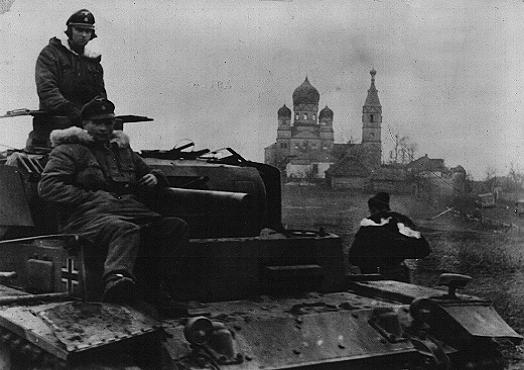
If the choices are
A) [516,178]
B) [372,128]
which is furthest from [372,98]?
[516,178]

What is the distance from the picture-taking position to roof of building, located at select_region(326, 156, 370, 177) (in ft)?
66.2

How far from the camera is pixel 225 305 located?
20.3ft

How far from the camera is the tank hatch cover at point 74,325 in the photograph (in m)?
4.63

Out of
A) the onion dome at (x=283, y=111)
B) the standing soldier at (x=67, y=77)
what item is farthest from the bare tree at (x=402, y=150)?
the standing soldier at (x=67, y=77)

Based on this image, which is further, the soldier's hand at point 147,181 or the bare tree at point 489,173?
the bare tree at point 489,173

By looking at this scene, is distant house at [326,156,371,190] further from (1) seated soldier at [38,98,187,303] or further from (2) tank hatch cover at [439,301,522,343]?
(1) seated soldier at [38,98,187,303]

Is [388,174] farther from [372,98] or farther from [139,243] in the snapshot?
[139,243]

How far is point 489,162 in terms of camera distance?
13.6 meters

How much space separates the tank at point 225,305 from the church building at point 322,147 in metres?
7.94

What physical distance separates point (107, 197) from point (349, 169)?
1524 cm

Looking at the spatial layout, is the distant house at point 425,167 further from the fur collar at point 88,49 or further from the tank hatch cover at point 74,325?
the tank hatch cover at point 74,325

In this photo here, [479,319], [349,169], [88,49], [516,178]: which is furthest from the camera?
[349,169]

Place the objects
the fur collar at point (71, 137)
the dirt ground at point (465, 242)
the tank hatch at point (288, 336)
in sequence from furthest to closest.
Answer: the dirt ground at point (465, 242), the fur collar at point (71, 137), the tank hatch at point (288, 336)

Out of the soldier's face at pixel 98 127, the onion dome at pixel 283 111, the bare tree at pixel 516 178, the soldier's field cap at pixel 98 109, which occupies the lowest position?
the bare tree at pixel 516 178
